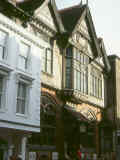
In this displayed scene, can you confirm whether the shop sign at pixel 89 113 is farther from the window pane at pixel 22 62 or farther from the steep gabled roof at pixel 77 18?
the window pane at pixel 22 62

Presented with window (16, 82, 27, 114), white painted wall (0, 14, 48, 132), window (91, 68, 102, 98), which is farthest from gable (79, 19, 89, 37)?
window (16, 82, 27, 114)

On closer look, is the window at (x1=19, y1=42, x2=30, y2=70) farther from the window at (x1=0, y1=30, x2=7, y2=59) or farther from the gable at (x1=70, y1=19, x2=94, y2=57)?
the gable at (x1=70, y1=19, x2=94, y2=57)

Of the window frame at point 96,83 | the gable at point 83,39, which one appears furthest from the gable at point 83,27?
the window frame at point 96,83

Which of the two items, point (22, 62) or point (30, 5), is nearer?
point (22, 62)

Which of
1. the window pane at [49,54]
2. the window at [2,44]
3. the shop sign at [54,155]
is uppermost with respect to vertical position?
the window pane at [49,54]

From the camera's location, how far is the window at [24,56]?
17953 millimetres

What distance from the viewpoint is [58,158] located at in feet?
70.4

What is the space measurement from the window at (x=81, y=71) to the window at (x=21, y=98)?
6.92 meters

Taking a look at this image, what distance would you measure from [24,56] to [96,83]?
1201 centimetres

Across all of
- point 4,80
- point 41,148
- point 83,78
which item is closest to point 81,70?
point 83,78

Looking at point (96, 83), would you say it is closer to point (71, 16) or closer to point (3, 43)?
point (71, 16)

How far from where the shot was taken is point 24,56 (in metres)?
18.2

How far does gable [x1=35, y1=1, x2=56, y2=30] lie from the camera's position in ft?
69.2

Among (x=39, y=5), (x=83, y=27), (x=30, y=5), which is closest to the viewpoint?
(x=39, y=5)
